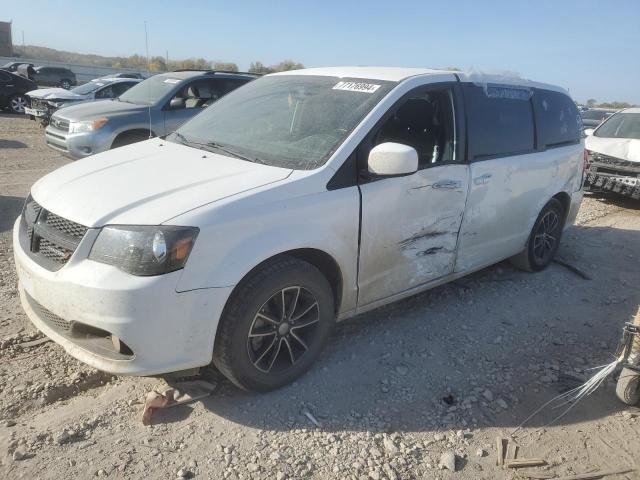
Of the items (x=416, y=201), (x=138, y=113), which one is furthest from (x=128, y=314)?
(x=138, y=113)

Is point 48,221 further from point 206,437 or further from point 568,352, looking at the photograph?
point 568,352

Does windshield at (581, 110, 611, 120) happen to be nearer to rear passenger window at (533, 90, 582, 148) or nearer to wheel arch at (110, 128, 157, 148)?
rear passenger window at (533, 90, 582, 148)

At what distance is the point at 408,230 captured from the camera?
355 centimetres

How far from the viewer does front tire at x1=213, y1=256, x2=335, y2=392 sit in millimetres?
2781

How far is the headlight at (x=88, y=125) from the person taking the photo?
25.7 feet

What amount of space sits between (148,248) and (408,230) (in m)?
1.76

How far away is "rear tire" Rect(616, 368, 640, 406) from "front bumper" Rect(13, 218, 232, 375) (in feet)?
7.92

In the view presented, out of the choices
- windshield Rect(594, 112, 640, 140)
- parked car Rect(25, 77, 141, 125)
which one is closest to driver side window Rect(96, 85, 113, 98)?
parked car Rect(25, 77, 141, 125)

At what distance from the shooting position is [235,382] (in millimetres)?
2926

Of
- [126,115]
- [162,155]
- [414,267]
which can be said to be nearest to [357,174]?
[414,267]

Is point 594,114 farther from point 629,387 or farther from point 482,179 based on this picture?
point 629,387

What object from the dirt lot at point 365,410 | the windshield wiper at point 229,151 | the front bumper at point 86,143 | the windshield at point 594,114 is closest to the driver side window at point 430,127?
the windshield wiper at point 229,151

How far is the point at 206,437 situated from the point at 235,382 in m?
0.33

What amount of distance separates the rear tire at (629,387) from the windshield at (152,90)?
7529mm
